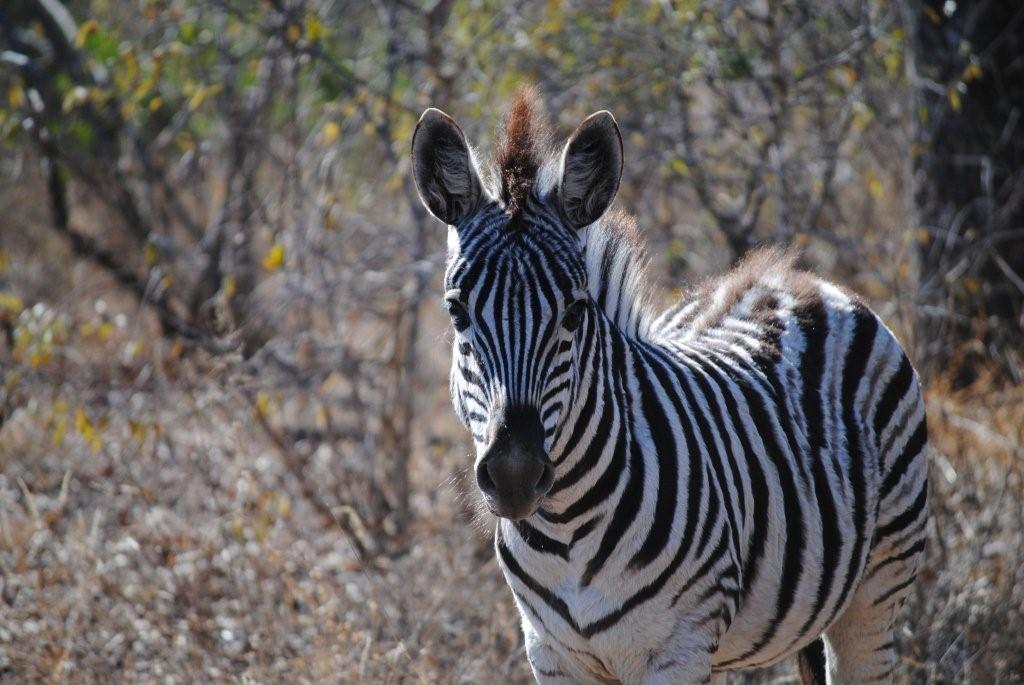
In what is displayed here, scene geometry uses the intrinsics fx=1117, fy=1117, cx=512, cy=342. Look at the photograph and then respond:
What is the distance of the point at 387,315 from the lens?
22.3 feet

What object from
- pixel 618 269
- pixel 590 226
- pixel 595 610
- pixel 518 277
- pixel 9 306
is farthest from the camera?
pixel 9 306

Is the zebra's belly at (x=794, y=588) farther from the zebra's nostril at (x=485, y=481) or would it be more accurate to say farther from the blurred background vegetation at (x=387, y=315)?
the blurred background vegetation at (x=387, y=315)

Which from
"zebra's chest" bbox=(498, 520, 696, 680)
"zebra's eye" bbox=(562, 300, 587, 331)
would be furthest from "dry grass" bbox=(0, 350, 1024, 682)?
"zebra's eye" bbox=(562, 300, 587, 331)

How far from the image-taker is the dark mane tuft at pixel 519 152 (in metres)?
3.04

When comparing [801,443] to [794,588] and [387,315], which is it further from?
[387,315]

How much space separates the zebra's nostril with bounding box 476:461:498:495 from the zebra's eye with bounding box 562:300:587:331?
18.1 inches

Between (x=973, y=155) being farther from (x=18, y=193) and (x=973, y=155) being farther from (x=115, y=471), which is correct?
(x=18, y=193)

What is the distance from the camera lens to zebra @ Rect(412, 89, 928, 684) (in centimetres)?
285

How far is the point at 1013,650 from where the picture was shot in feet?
15.6

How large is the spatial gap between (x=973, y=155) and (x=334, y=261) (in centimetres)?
410

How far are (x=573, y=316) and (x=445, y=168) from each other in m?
0.59

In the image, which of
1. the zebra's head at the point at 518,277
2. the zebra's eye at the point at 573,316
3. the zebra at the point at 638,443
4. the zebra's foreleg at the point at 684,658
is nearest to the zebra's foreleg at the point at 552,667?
the zebra at the point at 638,443

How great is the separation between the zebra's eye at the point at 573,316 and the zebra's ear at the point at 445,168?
17.6 inches

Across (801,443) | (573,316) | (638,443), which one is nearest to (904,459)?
(801,443)
